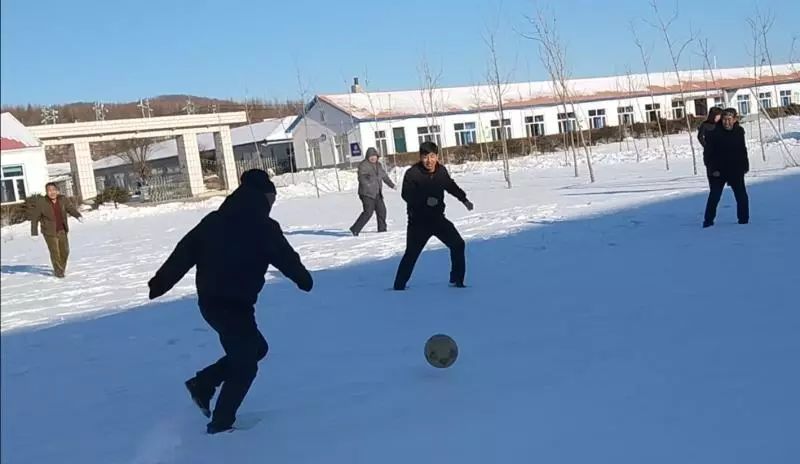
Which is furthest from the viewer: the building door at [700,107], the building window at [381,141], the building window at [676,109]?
the building door at [700,107]

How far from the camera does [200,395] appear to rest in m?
4.84

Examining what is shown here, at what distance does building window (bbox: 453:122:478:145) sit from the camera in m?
53.8

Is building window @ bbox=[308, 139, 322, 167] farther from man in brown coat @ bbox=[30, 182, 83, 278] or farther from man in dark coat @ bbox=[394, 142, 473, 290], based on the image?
man in dark coat @ bbox=[394, 142, 473, 290]

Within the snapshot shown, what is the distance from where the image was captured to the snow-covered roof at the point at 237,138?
60662 millimetres

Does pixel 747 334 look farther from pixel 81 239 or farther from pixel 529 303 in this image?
pixel 81 239

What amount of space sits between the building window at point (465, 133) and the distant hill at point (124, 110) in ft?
35.0

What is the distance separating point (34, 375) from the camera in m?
6.59

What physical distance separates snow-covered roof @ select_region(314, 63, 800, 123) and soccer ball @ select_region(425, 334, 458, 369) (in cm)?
4560

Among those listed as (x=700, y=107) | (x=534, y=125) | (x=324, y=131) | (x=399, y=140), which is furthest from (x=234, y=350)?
(x=700, y=107)

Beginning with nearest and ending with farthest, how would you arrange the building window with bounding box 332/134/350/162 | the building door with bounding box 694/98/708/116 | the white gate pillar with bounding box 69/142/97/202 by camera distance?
1. the white gate pillar with bounding box 69/142/97/202
2. the building window with bounding box 332/134/350/162
3. the building door with bounding box 694/98/708/116

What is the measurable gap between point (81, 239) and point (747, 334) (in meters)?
20.8

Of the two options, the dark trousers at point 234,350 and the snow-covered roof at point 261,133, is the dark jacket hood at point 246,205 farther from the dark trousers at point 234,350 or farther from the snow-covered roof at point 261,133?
the snow-covered roof at point 261,133

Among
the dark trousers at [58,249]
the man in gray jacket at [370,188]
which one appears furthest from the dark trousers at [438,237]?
the dark trousers at [58,249]

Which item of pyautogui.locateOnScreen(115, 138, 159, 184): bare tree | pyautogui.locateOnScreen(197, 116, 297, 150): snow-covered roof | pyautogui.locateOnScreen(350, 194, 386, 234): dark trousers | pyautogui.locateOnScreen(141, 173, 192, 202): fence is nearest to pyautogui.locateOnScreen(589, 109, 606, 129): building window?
pyautogui.locateOnScreen(197, 116, 297, 150): snow-covered roof
